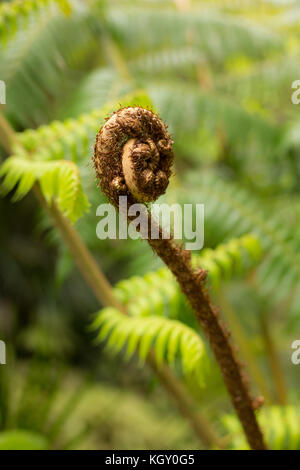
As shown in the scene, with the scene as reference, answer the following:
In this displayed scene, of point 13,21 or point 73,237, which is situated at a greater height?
point 13,21

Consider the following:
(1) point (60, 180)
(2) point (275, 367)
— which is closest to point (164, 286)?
(1) point (60, 180)

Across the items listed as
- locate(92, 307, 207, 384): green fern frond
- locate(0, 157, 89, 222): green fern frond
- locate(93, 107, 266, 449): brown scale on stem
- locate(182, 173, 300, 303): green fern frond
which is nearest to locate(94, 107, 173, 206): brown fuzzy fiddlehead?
locate(93, 107, 266, 449): brown scale on stem

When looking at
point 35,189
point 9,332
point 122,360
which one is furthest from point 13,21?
point 122,360

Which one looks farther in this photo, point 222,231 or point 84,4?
point 84,4

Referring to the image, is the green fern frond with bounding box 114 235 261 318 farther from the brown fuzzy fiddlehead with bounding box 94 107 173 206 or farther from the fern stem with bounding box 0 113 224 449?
the brown fuzzy fiddlehead with bounding box 94 107 173 206
